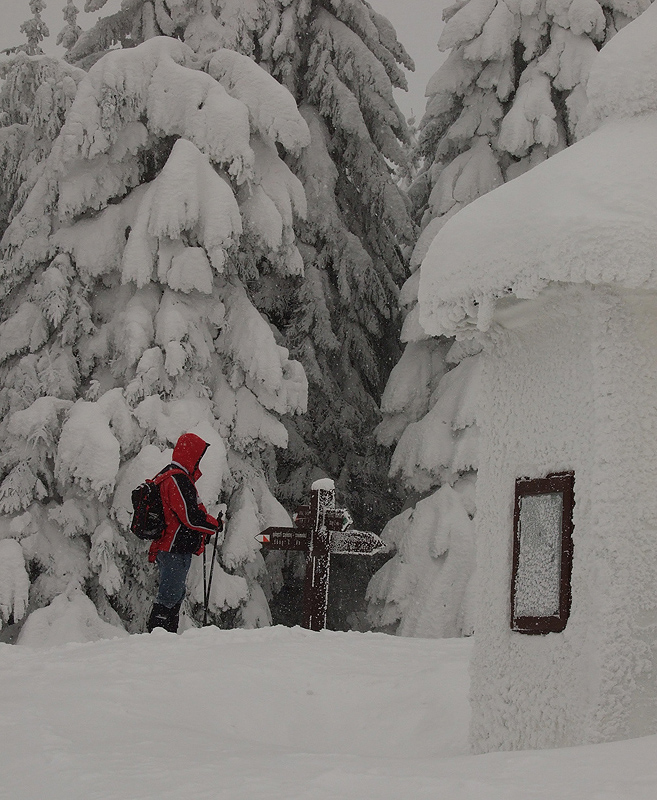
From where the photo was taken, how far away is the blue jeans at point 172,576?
27.5ft

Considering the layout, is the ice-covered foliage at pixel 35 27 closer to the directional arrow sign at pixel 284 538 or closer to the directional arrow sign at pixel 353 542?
the directional arrow sign at pixel 284 538

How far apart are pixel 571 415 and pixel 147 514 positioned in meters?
4.07

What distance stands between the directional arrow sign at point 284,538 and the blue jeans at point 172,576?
93cm

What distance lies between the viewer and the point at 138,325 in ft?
35.0

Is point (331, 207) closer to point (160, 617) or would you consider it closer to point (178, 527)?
point (178, 527)

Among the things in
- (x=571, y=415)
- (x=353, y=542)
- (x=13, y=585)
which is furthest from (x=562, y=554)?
(x=13, y=585)

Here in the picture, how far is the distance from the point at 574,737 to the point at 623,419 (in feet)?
4.60

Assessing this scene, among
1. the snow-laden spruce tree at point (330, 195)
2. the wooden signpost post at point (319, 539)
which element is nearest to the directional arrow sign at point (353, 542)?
the wooden signpost post at point (319, 539)

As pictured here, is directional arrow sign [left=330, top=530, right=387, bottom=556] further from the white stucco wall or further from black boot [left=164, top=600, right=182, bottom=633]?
the white stucco wall

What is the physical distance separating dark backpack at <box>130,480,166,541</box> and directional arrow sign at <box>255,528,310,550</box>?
1208 millimetres

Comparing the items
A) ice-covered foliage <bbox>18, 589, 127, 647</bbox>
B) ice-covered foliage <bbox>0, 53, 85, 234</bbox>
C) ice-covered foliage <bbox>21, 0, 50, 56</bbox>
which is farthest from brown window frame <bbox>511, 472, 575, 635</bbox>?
ice-covered foliage <bbox>21, 0, 50, 56</bbox>

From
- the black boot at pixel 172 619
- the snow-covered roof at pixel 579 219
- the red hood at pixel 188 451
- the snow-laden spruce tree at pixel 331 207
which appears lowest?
the black boot at pixel 172 619

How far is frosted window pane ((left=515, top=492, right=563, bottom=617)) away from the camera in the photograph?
16.7 feet

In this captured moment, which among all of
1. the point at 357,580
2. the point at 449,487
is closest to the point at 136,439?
the point at 449,487
